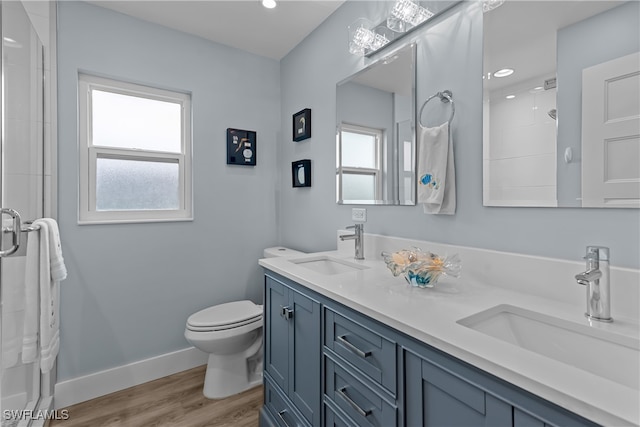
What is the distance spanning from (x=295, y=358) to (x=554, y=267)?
1.05 meters

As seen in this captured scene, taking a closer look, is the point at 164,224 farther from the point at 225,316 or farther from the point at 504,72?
→ the point at 504,72

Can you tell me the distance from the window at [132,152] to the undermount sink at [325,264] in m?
1.13

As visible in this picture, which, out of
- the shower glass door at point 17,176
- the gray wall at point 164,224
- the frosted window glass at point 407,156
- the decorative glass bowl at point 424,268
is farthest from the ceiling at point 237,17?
the decorative glass bowl at point 424,268

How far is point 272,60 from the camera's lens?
2682 mm

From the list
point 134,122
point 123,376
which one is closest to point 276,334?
point 123,376

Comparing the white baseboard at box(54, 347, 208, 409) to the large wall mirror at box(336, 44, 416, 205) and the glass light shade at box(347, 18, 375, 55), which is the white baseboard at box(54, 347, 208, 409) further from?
the glass light shade at box(347, 18, 375, 55)

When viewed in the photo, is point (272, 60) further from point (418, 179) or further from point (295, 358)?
point (295, 358)

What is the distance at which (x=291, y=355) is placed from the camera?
1375mm

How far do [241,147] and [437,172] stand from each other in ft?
5.49

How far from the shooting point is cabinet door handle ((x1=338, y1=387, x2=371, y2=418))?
0.94m

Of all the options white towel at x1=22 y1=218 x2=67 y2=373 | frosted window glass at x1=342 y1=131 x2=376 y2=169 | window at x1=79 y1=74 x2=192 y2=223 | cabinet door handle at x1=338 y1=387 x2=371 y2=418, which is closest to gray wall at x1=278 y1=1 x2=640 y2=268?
frosted window glass at x1=342 y1=131 x2=376 y2=169

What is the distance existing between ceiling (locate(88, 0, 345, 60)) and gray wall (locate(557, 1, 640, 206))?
146cm

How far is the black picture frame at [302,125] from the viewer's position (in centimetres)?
228

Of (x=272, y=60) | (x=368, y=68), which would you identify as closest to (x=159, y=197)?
(x=272, y=60)
